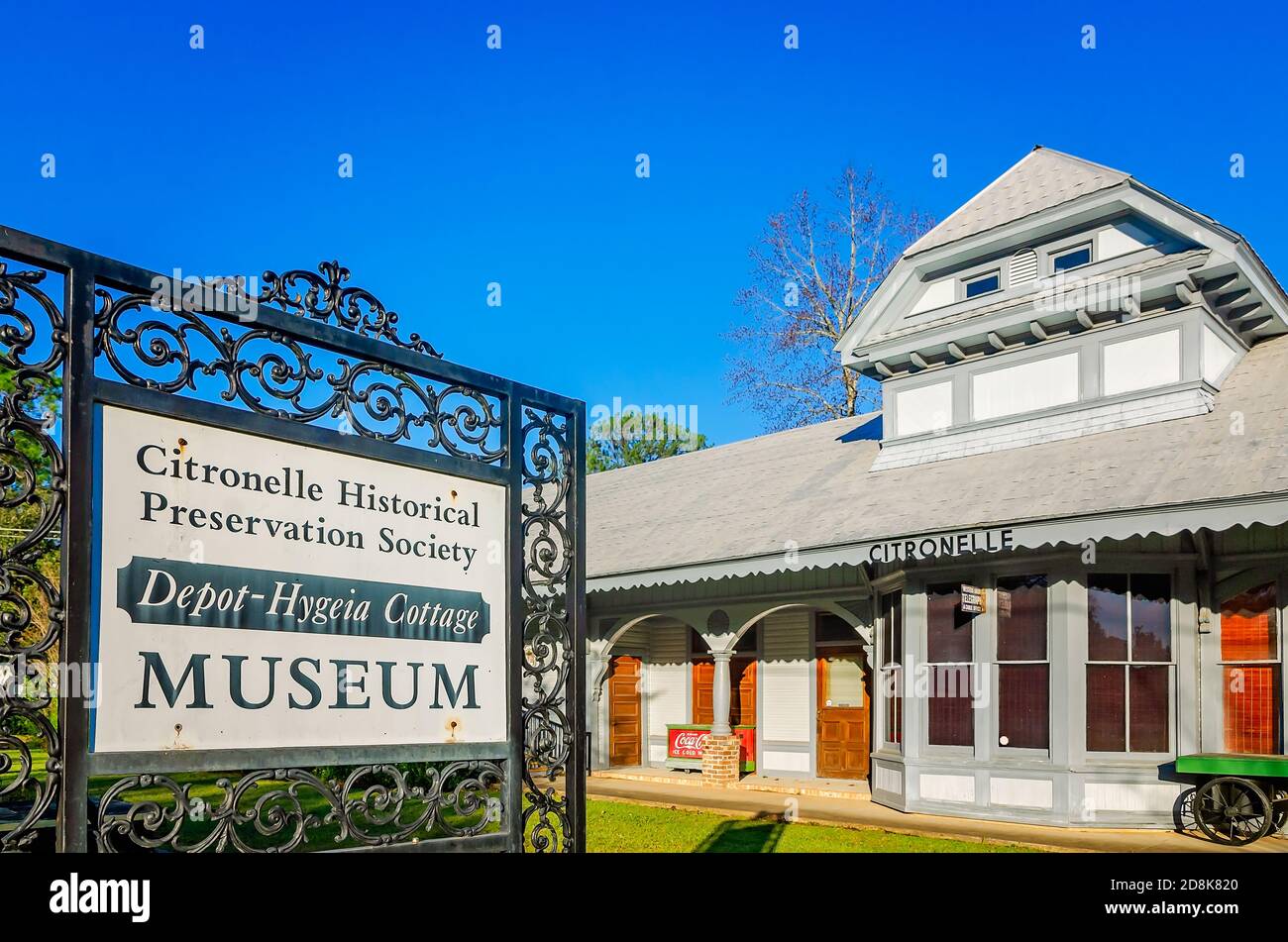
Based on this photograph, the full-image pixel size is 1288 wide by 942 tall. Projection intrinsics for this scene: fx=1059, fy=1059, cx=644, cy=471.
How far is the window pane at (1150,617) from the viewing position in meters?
12.8

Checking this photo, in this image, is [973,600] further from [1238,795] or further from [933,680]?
[1238,795]

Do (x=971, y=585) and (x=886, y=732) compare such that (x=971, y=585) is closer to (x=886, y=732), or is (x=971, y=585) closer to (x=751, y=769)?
(x=886, y=732)

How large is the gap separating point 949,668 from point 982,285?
5849 millimetres

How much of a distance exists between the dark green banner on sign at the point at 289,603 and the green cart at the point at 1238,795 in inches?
410

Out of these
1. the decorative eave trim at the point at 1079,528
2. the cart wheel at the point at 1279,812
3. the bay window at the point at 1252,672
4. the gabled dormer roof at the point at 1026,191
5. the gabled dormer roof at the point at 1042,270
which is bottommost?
the cart wheel at the point at 1279,812

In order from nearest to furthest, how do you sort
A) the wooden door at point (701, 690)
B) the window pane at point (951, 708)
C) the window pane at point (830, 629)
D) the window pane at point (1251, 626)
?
the window pane at point (1251, 626) → the window pane at point (951, 708) → the window pane at point (830, 629) → the wooden door at point (701, 690)

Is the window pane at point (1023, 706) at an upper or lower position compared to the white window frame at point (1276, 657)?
lower

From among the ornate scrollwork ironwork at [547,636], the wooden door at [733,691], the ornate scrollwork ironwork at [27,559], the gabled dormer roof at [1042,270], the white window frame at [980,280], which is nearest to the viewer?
the ornate scrollwork ironwork at [27,559]

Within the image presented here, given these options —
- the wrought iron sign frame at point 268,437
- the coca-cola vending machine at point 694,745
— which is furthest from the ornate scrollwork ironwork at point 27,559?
the coca-cola vending machine at point 694,745

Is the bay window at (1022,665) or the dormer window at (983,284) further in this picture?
the dormer window at (983,284)

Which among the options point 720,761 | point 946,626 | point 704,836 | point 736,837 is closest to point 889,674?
point 946,626

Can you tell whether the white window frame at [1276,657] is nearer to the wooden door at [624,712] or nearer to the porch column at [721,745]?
the porch column at [721,745]
